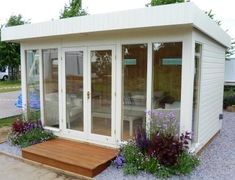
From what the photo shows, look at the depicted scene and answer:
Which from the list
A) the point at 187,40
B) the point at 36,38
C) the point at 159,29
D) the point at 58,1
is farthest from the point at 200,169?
the point at 58,1

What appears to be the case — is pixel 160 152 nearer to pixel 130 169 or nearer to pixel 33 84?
pixel 130 169

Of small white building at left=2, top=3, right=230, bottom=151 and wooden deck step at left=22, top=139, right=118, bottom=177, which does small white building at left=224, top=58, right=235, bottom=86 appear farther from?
wooden deck step at left=22, top=139, right=118, bottom=177

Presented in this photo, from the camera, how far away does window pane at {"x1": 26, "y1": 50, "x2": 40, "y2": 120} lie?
6477 millimetres

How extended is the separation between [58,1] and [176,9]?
18.1 m

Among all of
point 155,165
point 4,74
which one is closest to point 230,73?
point 155,165

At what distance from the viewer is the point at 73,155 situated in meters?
4.93

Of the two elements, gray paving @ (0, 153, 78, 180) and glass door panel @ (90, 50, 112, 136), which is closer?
gray paving @ (0, 153, 78, 180)

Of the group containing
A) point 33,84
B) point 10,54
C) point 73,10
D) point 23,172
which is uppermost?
point 73,10

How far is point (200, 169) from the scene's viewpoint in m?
4.59

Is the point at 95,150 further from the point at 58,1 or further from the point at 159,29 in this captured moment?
the point at 58,1

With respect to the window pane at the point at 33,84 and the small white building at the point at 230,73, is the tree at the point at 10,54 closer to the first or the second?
the small white building at the point at 230,73

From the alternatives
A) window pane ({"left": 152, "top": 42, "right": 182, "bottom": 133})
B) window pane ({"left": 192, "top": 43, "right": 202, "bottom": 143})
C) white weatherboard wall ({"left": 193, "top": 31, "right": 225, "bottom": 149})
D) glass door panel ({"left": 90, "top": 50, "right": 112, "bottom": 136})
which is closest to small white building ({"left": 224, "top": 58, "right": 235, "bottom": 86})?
white weatherboard wall ({"left": 193, "top": 31, "right": 225, "bottom": 149})

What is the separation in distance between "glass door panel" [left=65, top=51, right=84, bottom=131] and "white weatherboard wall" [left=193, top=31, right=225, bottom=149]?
249 cm

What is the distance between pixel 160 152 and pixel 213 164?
123cm
